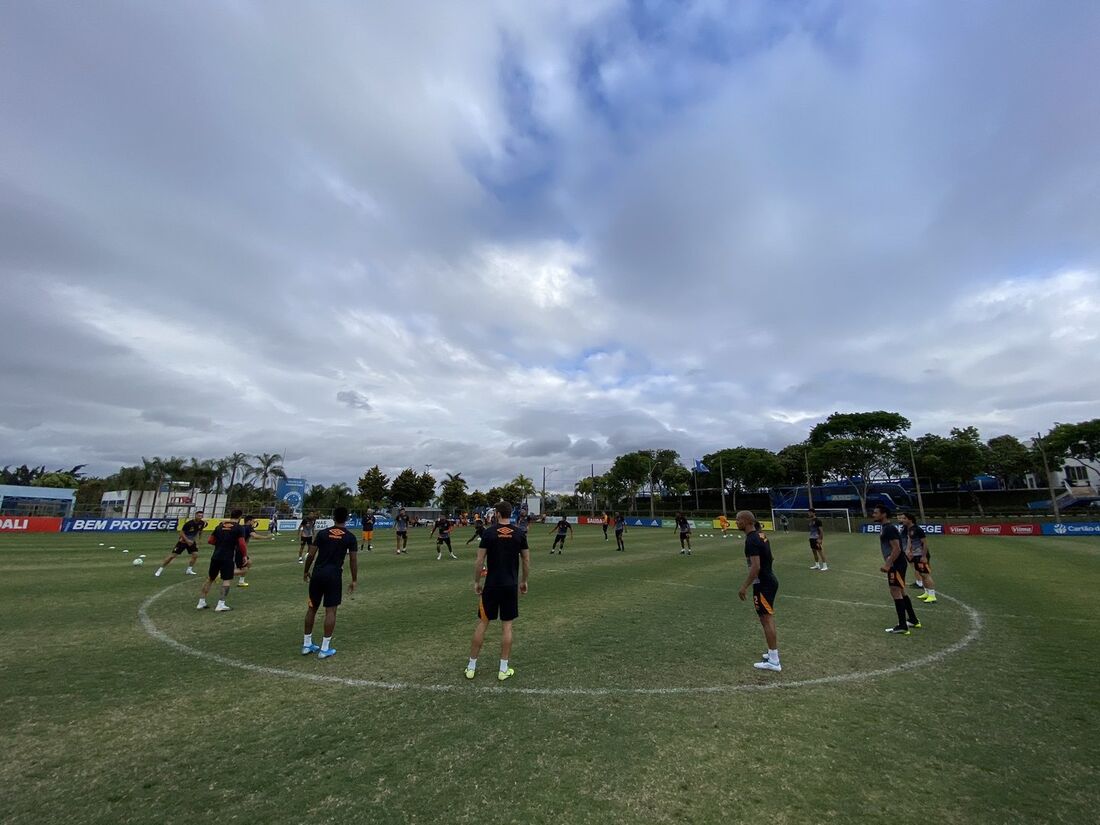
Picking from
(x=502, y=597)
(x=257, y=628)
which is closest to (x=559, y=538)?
(x=257, y=628)

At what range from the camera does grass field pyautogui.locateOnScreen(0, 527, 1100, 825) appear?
12.6 ft

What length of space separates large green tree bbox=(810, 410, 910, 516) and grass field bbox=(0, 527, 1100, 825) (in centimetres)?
7020

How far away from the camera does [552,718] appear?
5367 mm

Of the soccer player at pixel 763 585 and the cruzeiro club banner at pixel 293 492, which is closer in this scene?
the soccer player at pixel 763 585

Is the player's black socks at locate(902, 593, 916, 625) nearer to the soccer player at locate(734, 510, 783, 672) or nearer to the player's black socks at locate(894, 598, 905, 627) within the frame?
the player's black socks at locate(894, 598, 905, 627)

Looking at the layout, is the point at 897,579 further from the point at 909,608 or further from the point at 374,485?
the point at 374,485

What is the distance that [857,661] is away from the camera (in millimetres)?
7453

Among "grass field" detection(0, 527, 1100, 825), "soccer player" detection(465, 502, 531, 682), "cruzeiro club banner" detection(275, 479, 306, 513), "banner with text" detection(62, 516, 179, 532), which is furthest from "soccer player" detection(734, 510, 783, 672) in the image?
"cruzeiro club banner" detection(275, 479, 306, 513)

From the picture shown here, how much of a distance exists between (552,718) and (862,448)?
8090cm

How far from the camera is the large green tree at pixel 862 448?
7250 centimetres

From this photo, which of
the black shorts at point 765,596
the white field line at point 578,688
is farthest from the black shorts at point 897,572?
the black shorts at point 765,596

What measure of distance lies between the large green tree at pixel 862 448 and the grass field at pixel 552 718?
70.2m

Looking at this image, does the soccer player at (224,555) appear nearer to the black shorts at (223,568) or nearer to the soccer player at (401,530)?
the black shorts at (223,568)

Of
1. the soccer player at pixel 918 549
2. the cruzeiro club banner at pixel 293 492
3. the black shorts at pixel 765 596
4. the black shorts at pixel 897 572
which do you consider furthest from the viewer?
the cruzeiro club banner at pixel 293 492
